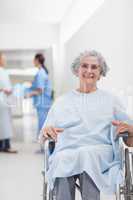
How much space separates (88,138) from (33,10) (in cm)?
466

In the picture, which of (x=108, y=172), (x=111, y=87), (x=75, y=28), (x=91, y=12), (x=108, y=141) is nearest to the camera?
(x=108, y=172)

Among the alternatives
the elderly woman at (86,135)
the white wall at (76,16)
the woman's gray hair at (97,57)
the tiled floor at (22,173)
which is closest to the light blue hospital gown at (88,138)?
the elderly woman at (86,135)

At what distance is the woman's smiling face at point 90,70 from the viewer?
278 centimetres

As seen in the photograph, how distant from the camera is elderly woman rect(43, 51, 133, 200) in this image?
8.07ft

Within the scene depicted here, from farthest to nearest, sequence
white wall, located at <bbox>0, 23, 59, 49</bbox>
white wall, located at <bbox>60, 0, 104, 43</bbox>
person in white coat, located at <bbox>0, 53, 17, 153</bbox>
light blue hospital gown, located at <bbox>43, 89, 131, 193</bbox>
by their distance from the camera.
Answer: white wall, located at <bbox>0, 23, 59, 49</bbox> < person in white coat, located at <bbox>0, 53, 17, 153</bbox> < white wall, located at <bbox>60, 0, 104, 43</bbox> < light blue hospital gown, located at <bbox>43, 89, 131, 193</bbox>

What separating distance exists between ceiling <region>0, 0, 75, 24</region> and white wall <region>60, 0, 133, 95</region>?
1758 mm

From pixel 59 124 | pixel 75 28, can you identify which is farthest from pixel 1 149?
pixel 59 124

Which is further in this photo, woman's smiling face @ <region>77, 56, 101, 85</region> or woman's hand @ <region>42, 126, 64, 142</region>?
woman's smiling face @ <region>77, 56, 101, 85</region>

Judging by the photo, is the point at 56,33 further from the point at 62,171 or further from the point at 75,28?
the point at 62,171

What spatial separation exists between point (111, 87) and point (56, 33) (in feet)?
13.7

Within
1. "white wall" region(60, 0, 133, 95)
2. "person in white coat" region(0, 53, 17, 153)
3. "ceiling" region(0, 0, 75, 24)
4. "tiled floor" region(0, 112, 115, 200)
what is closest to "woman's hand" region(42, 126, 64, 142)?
"tiled floor" region(0, 112, 115, 200)

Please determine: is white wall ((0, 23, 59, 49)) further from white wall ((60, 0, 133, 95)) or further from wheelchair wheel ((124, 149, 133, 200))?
wheelchair wheel ((124, 149, 133, 200))

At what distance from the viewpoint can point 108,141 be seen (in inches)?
104

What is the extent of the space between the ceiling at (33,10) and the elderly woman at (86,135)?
3.57 meters
